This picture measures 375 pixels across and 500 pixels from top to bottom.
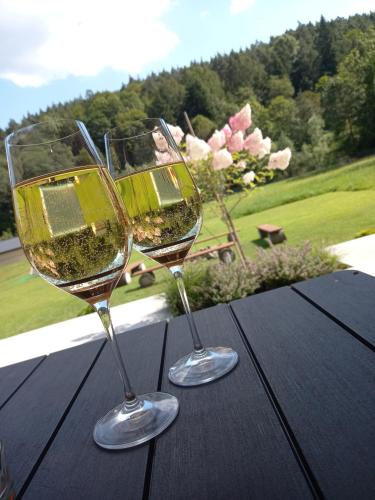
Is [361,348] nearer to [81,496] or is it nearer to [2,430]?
[81,496]

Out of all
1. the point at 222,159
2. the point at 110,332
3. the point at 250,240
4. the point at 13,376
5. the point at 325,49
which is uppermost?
the point at 325,49

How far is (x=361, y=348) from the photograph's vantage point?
31.2 inches

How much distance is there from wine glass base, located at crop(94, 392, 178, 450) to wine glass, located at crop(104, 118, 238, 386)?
0.08 meters

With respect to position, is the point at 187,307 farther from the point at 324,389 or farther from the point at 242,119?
the point at 242,119

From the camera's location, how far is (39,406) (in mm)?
1001

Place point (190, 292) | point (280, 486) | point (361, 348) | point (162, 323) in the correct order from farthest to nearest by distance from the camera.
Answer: point (190, 292), point (162, 323), point (361, 348), point (280, 486)

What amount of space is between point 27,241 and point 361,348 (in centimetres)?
61

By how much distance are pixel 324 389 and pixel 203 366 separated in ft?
0.91

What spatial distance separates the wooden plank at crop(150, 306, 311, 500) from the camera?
0.52 meters

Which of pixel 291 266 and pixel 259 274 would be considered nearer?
pixel 291 266

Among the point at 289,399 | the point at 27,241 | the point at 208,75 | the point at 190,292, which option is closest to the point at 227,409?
the point at 289,399

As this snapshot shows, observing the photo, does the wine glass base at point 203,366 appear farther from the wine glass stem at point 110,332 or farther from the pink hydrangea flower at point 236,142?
the pink hydrangea flower at point 236,142

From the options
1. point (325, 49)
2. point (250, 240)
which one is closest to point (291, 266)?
point (250, 240)

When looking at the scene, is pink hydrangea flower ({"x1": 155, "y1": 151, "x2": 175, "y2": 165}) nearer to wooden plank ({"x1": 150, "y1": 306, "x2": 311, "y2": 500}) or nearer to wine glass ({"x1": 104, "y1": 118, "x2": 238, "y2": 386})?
wine glass ({"x1": 104, "y1": 118, "x2": 238, "y2": 386})
